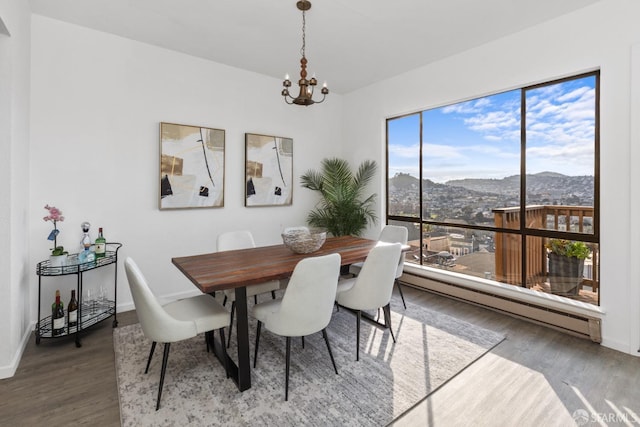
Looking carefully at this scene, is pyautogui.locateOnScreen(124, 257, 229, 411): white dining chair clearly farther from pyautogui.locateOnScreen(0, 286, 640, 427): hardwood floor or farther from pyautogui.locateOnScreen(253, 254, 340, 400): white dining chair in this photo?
pyautogui.locateOnScreen(0, 286, 640, 427): hardwood floor

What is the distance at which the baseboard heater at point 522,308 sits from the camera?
2676 millimetres

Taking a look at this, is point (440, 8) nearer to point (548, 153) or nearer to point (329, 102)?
point (548, 153)

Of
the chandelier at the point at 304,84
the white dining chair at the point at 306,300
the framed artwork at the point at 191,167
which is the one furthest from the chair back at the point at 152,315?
the framed artwork at the point at 191,167

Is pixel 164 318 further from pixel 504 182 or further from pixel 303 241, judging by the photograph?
pixel 504 182

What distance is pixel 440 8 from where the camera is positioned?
276 cm

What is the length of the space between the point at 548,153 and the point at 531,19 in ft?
4.09

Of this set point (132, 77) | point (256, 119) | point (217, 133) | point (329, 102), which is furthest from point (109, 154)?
point (329, 102)

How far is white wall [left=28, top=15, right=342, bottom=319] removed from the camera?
290 cm

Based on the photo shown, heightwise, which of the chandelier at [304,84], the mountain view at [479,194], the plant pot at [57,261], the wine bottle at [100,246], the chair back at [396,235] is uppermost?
the chandelier at [304,84]

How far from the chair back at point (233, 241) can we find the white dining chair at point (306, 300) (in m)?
1.23

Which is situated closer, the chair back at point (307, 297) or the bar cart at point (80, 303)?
the chair back at point (307, 297)

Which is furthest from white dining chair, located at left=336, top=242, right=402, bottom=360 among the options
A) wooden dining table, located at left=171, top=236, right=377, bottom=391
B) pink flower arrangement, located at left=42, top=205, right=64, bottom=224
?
pink flower arrangement, located at left=42, top=205, right=64, bottom=224

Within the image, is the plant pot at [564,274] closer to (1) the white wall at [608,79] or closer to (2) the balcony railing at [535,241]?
(2) the balcony railing at [535,241]

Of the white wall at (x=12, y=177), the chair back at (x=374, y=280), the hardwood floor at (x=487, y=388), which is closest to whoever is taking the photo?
the hardwood floor at (x=487, y=388)
